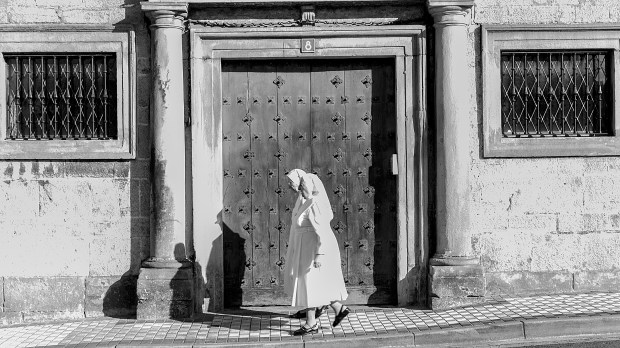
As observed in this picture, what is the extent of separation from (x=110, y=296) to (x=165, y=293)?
78cm

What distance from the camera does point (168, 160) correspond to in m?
10.5

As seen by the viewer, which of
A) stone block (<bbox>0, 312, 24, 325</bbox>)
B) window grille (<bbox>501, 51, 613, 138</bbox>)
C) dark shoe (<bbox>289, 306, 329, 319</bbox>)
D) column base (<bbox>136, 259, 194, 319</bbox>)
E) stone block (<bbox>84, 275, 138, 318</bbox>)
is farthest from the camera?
window grille (<bbox>501, 51, 613, 138</bbox>)

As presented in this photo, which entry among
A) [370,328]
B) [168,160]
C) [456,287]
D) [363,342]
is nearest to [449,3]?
[456,287]

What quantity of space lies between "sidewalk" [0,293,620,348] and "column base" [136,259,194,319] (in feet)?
0.38

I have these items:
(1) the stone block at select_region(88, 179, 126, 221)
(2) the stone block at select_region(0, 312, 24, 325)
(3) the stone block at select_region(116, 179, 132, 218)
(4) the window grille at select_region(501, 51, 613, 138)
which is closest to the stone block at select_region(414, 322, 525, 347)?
(4) the window grille at select_region(501, 51, 613, 138)

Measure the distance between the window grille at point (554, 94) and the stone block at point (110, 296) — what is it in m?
4.52

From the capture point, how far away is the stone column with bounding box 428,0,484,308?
34.0ft

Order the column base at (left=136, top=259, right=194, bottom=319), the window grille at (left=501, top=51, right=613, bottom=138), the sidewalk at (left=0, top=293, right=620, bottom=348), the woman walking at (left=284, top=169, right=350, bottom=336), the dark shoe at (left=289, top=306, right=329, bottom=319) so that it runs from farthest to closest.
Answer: the window grille at (left=501, top=51, right=613, bottom=138) → the column base at (left=136, top=259, right=194, bottom=319) → the dark shoe at (left=289, top=306, right=329, bottom=319) → the woman walking at (left=284, top=169, right=350, bottom=336) → the sidewalk at (left=0, top=293, right=620, bottom=348)

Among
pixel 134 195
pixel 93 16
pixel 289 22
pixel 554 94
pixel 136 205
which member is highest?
pixel 93 16

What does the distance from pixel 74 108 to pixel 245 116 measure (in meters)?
1.91

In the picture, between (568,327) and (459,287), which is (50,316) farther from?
(568,327)

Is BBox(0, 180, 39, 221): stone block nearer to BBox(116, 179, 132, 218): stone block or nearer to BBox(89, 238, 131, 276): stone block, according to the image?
BBox(89, 238, 131, 276): stone block

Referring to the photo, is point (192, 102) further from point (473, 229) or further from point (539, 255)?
point (539, 255)

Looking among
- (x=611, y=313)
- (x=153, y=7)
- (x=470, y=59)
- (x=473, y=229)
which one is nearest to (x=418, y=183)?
(x=473, y=229)
